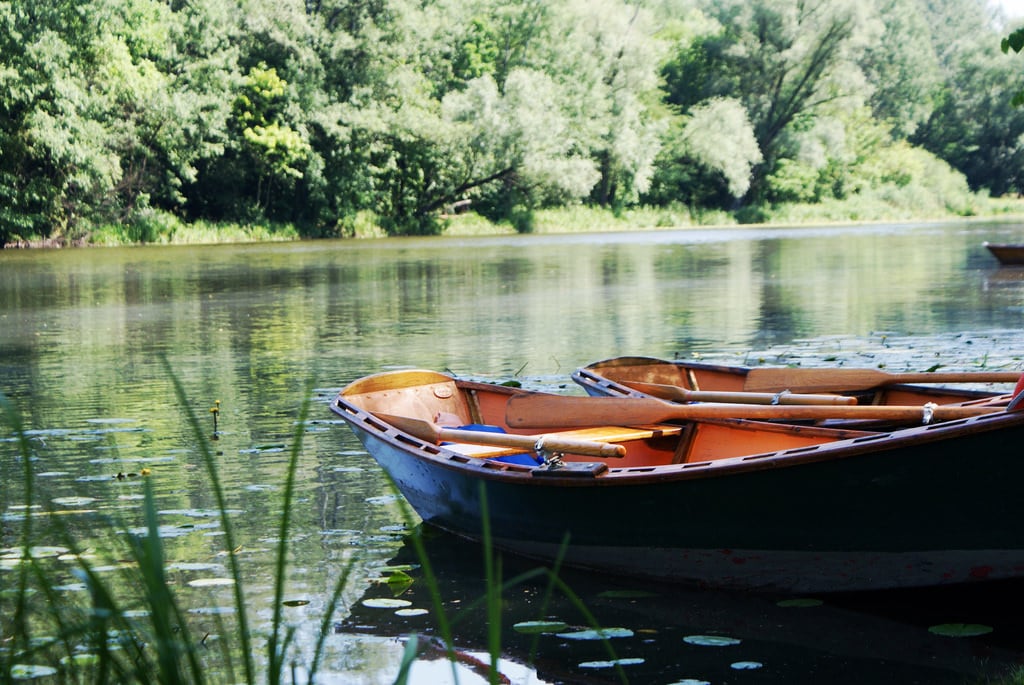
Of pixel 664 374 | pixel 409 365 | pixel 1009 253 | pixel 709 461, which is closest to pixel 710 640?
pixel 709 461

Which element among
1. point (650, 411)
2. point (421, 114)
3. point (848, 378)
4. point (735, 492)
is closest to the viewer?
point (735, 492)

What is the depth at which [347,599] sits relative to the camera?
5.14 meters

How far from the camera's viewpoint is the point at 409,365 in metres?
11.8

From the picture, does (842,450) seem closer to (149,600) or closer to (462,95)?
(149,600)

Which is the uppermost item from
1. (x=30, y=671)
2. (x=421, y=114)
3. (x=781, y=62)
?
(x=781, y=62)

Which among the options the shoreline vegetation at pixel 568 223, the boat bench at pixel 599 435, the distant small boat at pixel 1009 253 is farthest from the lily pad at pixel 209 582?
the shoreline vegetation at pixel 568 223

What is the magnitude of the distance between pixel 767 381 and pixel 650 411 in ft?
5.20

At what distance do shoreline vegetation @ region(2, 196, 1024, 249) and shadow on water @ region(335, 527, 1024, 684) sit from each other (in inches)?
1467

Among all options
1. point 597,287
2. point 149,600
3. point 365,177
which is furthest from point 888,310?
point 365,177

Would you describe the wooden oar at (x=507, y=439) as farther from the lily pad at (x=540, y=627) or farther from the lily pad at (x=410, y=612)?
the lily pad at (x=410, y=612)

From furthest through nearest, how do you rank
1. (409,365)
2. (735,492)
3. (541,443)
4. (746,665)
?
(409,365) < (541,443) < (735,492) < (746,665)

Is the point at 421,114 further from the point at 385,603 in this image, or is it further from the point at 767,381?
the point at 385,603

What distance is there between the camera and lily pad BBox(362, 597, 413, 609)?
4.99 metres

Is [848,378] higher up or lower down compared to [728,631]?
higher up
